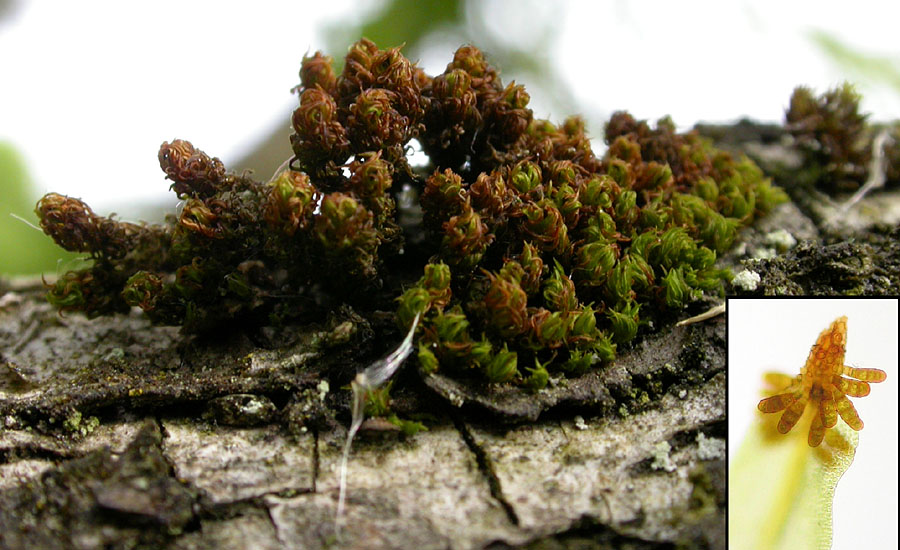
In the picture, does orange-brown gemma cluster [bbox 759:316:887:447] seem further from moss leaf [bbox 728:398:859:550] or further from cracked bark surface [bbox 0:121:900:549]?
cracked bark surface [bbox 0:121:900:549]

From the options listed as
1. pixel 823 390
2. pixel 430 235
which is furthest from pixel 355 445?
pixel 823 390

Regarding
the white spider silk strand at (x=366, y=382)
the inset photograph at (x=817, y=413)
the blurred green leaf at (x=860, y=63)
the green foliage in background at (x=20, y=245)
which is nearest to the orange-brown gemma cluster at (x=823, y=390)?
the inset photograph at (x=817, y=413)

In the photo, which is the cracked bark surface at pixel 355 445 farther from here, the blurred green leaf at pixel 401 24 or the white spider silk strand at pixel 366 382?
the blurred green leaf at pixel 401 24

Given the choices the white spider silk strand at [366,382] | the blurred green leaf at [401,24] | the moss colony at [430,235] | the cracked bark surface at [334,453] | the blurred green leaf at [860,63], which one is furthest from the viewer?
the blurred green leaf at [401,24]

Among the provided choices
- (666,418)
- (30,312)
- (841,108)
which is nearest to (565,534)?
(666,418)

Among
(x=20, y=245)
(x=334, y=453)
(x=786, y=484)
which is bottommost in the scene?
(x=334, y=453)

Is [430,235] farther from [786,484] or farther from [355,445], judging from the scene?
[786,484]

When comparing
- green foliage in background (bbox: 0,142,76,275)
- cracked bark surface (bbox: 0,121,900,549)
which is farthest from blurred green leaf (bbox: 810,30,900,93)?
green foliage in background (bbox: 0,142,76,275)
